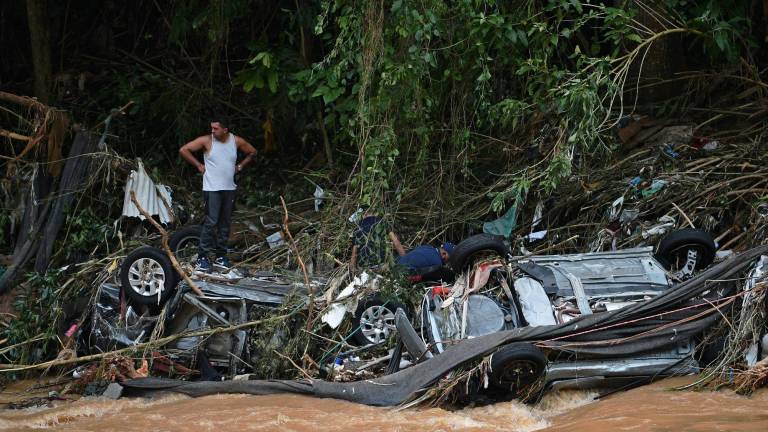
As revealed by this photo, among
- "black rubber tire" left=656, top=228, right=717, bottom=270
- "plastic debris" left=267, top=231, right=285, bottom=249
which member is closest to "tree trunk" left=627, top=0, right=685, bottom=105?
"black rubber tire" left=656, top=228, right=717, bottom=270

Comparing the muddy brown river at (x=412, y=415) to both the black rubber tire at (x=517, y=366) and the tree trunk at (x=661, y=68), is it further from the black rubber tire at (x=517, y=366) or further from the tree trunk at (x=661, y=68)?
the tree trunk at (x=661, y=68)

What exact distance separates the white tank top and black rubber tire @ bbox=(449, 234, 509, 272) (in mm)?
2905

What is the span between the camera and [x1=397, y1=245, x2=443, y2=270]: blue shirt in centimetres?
1006

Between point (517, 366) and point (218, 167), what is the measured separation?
172 inches

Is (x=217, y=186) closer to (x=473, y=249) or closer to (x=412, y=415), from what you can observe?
(x=473, y=249)

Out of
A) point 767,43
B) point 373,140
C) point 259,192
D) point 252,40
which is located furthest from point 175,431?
point 767,43

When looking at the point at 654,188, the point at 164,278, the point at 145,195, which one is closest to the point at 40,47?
the point at 145,195

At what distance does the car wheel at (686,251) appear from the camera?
966cm

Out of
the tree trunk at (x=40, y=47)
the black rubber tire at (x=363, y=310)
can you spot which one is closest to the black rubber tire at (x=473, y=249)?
the black rubber tire at (x=363, y=310)

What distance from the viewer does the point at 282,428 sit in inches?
333

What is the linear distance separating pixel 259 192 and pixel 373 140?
12.3 feet

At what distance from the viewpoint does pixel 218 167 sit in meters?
11.0

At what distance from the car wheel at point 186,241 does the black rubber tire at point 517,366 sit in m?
4.48

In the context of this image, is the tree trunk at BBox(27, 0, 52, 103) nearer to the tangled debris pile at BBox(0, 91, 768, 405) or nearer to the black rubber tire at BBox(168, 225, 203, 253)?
the tangled debris pile at BBox(0, 91, 768, 405)
